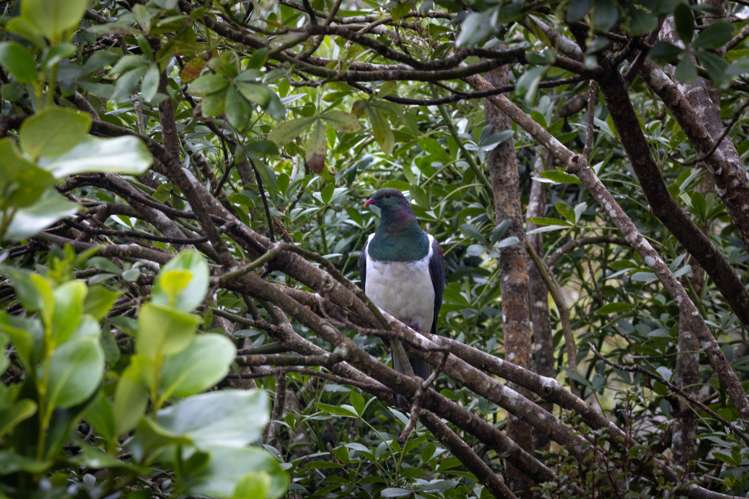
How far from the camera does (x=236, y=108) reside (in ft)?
5.19

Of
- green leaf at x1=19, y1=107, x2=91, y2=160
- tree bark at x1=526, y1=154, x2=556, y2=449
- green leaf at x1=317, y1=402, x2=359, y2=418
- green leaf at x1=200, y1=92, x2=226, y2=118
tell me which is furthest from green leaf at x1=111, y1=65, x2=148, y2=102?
tree bark at x1=526, y1=154, x2=556, y2=449

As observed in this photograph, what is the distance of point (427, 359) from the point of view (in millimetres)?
2350

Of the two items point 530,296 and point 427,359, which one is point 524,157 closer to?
point 530,296

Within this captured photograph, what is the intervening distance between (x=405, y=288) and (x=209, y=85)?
97.5 inches

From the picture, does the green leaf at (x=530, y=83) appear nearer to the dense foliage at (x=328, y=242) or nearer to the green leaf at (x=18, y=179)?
the dense foliage at (x=328, y=242)

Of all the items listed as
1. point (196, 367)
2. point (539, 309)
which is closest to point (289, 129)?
point (196, 367)

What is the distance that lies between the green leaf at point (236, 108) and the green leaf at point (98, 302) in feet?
1.92

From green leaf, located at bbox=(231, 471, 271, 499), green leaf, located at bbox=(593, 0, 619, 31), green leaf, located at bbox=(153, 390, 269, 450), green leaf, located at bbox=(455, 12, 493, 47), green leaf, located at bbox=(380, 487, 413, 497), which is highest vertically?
green leaf, located at bbox=(593, 0, 619, 31)

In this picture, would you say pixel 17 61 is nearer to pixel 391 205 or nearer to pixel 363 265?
pixel 391 205

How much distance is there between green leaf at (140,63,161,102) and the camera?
59.7 inches

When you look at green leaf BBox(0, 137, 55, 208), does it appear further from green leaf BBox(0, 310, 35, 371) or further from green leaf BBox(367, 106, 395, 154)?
green leaf BBox(367, 106, 395, 154)

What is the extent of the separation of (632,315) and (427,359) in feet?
4.25

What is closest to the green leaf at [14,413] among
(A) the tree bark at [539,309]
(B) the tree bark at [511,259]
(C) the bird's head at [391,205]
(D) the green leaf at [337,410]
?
(D) the green leaf at [337,410]

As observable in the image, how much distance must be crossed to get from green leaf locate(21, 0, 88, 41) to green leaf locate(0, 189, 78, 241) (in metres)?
0.20
